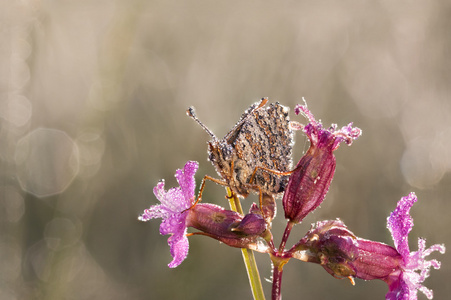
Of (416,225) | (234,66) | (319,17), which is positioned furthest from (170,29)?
(416,225)

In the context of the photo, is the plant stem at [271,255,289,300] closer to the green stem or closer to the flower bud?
the green stem

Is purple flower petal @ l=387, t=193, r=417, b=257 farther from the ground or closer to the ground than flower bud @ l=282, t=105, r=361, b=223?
closer to the ground

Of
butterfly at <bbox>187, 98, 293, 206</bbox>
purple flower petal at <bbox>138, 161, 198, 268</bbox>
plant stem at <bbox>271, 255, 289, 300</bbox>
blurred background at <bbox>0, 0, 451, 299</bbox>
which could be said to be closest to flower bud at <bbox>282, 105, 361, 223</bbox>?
butterfly at <bbox>187, 98, 293, 206</bbox>

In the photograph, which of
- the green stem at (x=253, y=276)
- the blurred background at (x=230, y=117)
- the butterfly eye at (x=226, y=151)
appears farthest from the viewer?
the blurred background at (x=230, y=117)

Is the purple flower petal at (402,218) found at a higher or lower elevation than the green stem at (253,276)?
higher

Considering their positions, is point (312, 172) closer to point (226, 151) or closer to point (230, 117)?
point (226, 151)

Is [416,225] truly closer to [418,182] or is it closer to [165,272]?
[418,182]

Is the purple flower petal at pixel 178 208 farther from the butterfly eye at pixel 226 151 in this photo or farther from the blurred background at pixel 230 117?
the blurred background at pixel 230 117

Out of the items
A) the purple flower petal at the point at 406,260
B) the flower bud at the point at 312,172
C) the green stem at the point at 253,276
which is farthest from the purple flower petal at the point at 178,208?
the purple flower petal at the point at 406,260
